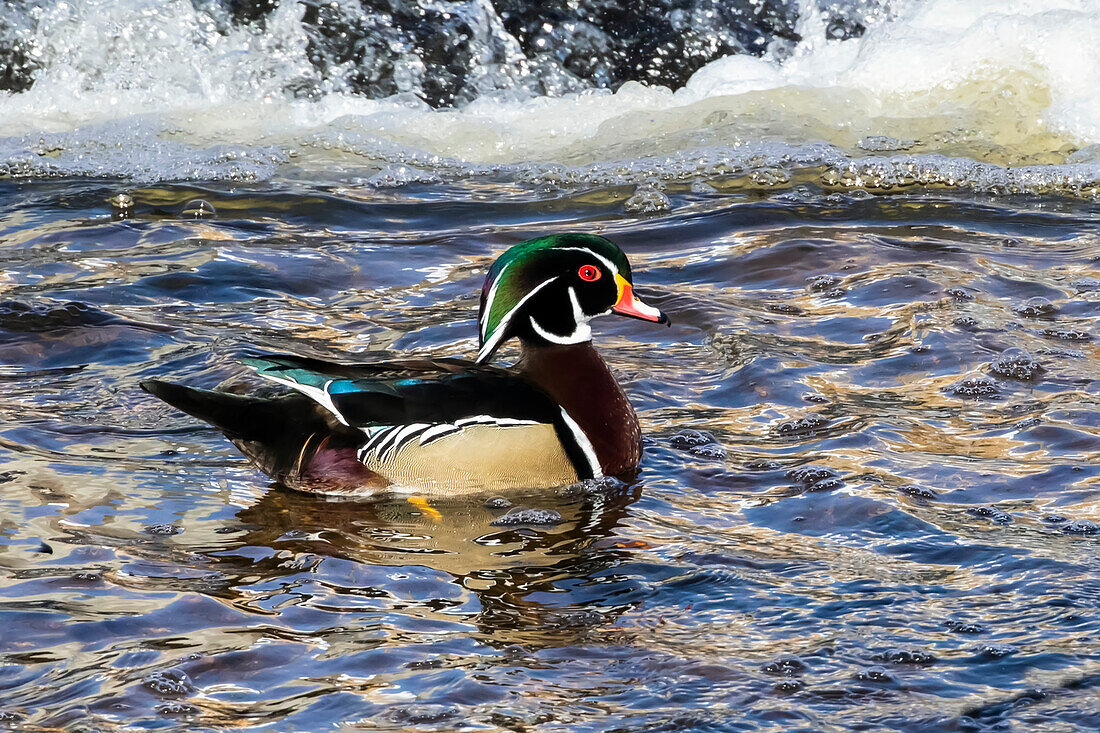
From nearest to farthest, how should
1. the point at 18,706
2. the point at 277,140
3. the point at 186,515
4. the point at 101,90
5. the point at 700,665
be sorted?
the point at 18,706 → the point at 700,665 → the point at 186,515 → the point at 277,140 → the point at 101,90

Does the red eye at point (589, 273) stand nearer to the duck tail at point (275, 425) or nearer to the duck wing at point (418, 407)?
the duck wing at point (418, 407)

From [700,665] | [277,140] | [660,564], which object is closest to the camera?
[700,665]

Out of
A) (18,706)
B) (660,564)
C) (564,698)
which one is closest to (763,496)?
(660,564)

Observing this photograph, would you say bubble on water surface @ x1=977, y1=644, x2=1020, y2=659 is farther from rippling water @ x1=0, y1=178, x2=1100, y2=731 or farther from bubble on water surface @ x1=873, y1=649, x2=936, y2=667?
bubble on water surface @ x1=873, y1=649, x2=936, y2=667

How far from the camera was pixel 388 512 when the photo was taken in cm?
462

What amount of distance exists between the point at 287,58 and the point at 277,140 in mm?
1378

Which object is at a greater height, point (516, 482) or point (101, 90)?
point (101, 90)

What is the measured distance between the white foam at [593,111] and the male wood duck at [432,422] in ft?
13.2

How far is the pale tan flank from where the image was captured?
4582 millimetres

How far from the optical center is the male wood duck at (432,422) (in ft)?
14.9

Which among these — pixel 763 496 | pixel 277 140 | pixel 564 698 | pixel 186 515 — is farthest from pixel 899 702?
pixel 277 140

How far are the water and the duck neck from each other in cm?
14

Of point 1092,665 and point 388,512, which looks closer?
point 1092,665

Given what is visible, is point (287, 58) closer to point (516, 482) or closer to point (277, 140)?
point (277, 140)
